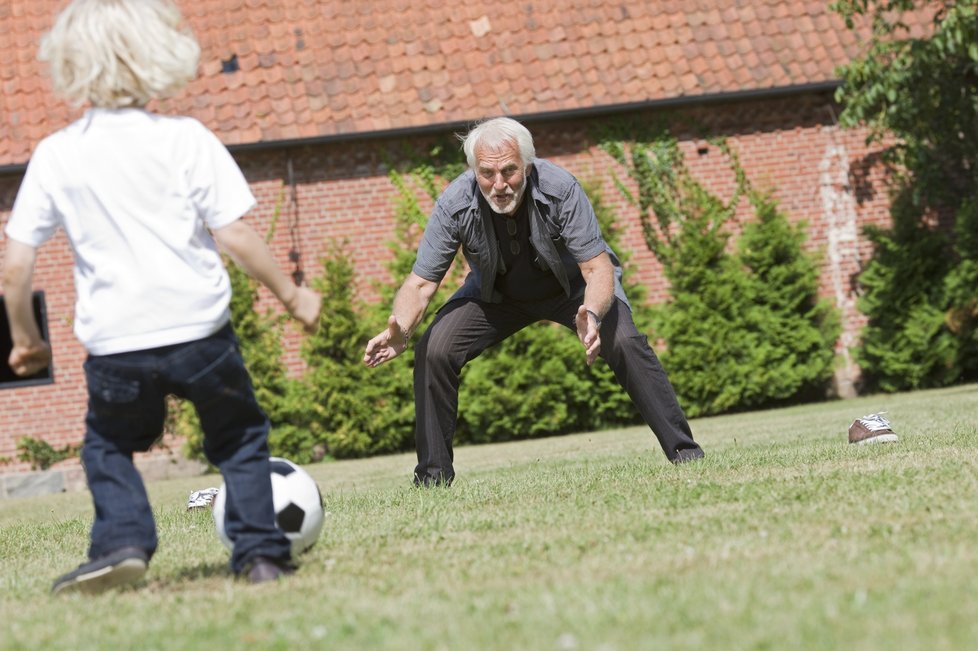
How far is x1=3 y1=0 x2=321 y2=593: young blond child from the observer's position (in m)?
4.12

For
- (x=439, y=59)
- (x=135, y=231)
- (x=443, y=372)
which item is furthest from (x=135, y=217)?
(x=439, y=59)

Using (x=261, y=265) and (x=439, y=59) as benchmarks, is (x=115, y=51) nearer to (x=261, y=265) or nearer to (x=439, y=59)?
(x=261, y=265)

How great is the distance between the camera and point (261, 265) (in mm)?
4254

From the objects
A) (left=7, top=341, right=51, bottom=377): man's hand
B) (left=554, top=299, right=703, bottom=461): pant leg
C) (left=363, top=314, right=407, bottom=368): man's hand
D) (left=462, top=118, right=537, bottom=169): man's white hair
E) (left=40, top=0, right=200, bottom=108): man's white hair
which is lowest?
(left=554, top=299, right=703, bottom=461): pant leg

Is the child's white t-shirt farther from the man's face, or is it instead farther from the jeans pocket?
the man's face

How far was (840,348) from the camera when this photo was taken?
707 inches

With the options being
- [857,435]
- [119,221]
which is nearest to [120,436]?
[119,221]

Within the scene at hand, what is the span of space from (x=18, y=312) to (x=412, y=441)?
502 inches

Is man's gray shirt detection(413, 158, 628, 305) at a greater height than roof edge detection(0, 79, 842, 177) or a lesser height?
lesser

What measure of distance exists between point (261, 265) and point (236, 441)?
1.91ft

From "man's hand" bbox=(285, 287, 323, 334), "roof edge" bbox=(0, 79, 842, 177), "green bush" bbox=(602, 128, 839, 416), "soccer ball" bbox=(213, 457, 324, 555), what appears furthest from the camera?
"green bush" bbox=(602, 128, 839, 416)

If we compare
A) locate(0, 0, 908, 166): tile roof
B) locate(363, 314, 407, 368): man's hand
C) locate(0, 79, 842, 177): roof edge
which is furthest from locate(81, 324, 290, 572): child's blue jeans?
locate(0, 0, 908, 166): tile roof

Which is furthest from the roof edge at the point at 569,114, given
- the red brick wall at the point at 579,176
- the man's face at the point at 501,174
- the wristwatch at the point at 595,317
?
the wristwatch at the point at 595,317

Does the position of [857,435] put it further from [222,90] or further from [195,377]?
[222,90]
